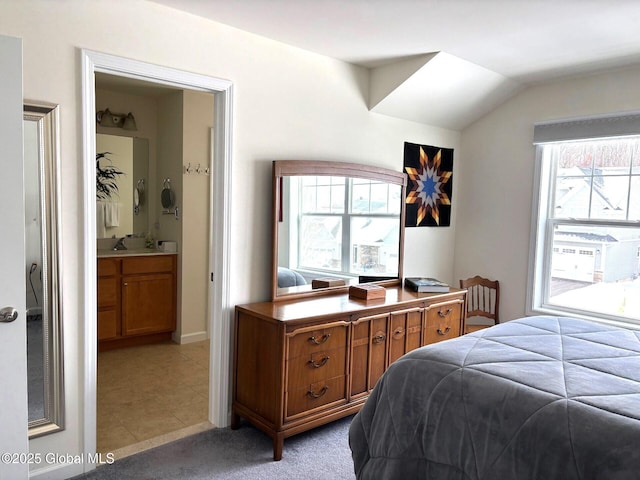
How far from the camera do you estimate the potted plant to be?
455 centimetres

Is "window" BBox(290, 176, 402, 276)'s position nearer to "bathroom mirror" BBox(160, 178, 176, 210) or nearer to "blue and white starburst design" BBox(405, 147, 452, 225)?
"blue and white starburst design" BBox(405, 147, 452, 225)

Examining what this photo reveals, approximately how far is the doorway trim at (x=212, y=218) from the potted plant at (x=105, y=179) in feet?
7.29

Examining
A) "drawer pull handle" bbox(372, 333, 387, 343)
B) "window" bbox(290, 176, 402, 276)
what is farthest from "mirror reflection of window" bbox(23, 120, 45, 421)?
"drawer pull handle" bbox(372, 333, 387, 343)

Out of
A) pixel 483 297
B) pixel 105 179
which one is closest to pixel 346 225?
pixel 483 297

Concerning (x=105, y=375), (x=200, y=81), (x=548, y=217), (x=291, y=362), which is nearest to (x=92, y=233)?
(x=200, y=81)

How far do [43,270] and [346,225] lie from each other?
6.43 feet

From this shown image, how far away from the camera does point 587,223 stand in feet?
12.1

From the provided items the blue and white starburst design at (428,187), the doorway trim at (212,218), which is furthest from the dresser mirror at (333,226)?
the doorway trim at (212,218)

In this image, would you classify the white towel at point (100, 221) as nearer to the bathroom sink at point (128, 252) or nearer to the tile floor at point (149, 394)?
the bathroom sink at point (128, 252)

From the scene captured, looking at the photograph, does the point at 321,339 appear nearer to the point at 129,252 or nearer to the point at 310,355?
the point at 310,355

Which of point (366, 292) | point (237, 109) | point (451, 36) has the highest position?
point (451, 36)

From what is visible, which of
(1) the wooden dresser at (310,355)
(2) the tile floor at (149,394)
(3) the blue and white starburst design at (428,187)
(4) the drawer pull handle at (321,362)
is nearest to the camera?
(1) the wooden dresser at (310,355)

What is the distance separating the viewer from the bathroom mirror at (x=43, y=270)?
215 cm

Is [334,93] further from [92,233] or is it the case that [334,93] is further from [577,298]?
[577,298]
